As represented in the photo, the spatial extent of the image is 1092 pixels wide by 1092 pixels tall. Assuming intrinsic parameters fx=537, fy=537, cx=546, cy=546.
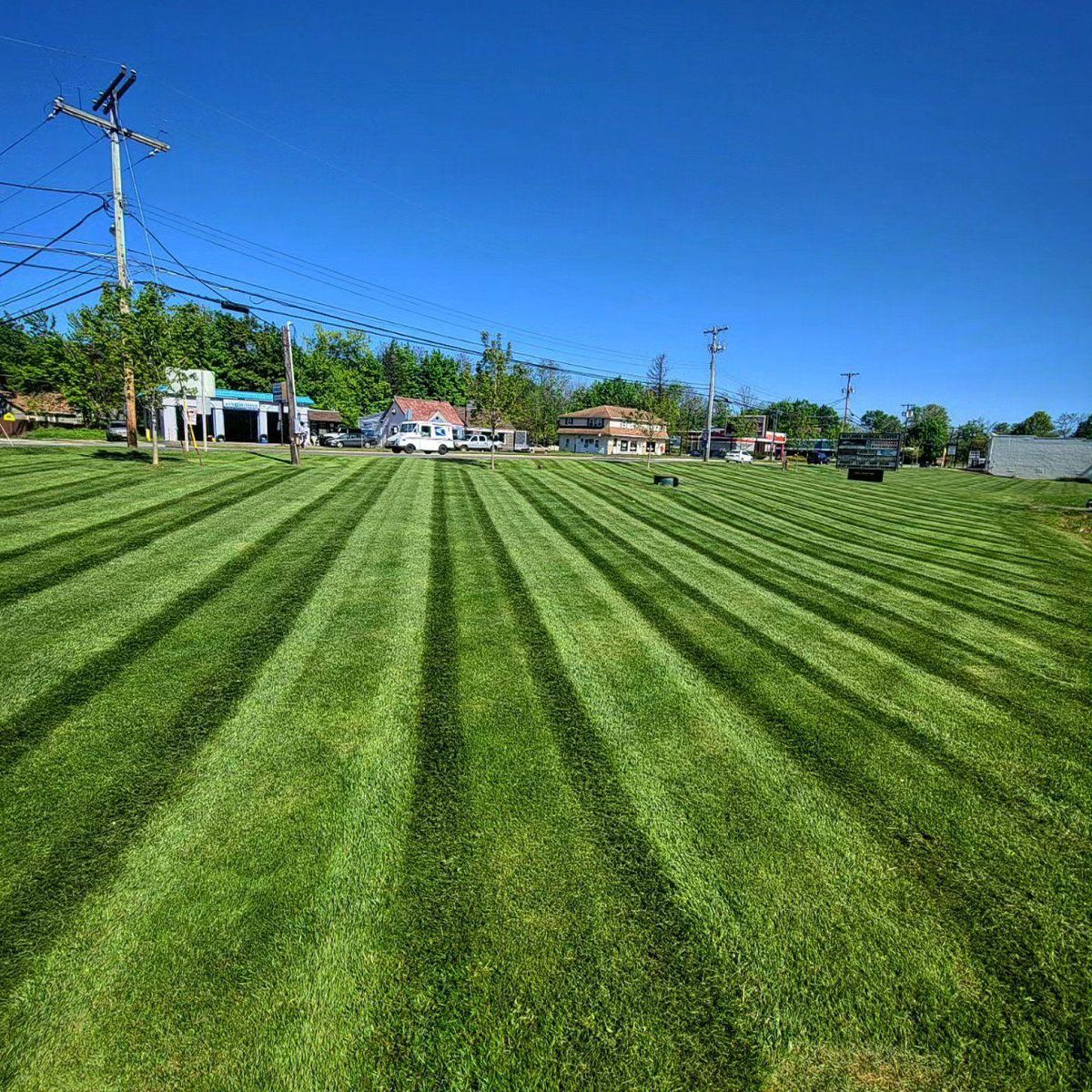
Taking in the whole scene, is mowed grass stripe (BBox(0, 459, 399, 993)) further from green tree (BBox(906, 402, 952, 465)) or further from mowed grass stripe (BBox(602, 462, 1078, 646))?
green tree (BBox(906, 402, 952, 465))

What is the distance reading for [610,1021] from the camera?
2303 millimetres

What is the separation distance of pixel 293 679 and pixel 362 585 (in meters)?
2.78

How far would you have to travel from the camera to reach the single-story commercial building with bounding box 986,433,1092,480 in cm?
5003

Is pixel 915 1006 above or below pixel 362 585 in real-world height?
below

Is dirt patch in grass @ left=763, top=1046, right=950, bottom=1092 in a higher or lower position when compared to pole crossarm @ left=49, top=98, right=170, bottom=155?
lower

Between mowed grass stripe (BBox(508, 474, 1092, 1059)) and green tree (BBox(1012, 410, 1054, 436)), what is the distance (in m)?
145

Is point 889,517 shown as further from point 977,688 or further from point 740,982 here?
point 740,982

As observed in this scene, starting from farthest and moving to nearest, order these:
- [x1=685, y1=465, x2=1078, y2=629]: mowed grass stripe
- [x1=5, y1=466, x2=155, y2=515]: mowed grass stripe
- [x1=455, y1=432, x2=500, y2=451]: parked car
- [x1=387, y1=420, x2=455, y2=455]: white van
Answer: [x1=455, y1=432, x2=500, y2=451]: parked car
[x1=387, y1=420, x2=455, y2=455]: white van
[x1=5, y1=466, x2=155, y2=515]: mowed grass stripe
[x1=685, y1=465, x2=1078, y2=629]: mowed grass stripe

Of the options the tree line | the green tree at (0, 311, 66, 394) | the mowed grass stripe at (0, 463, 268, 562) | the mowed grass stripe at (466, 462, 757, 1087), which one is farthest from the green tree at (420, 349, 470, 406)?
the mowed grass stripe at (466, 462, 757, 1087)

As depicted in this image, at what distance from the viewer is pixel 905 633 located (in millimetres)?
7168

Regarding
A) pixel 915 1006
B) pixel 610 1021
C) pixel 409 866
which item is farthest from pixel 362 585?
pixel 915 1006

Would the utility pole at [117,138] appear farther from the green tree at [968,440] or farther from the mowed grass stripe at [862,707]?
the green tree at [968,440]

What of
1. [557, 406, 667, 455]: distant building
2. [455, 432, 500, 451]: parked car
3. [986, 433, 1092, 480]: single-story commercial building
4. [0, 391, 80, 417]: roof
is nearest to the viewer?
[455, 432, 500, 451]: parked car

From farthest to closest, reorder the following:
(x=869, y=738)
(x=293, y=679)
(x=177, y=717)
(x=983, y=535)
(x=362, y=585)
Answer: (x=983, y=535)
(x=362, y=585)
(x=293, y=679)
(x=869, y=738)
(x=177, y=717)
